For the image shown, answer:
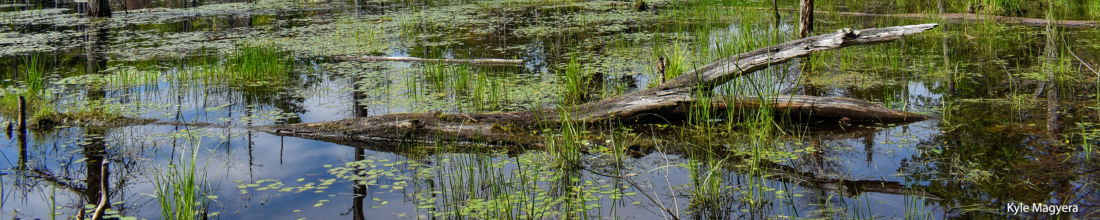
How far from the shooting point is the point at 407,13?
12195mm

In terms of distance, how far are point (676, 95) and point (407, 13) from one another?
841 cm

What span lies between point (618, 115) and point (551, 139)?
0.77 meters

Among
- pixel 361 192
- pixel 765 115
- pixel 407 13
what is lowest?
pixel 361 192

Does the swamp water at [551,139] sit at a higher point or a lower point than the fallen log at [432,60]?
lower

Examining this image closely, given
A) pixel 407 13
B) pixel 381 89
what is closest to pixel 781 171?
pixel 381 89

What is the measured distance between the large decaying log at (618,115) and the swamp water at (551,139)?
3.6 inches

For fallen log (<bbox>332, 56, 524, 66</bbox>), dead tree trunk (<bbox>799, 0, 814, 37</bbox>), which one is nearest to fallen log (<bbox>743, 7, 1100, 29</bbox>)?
dead tree trunk (<bbox>799, 0, 814, 37</bbox>)

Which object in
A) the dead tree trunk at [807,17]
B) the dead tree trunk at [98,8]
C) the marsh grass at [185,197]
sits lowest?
the marsh grass at [185,197]

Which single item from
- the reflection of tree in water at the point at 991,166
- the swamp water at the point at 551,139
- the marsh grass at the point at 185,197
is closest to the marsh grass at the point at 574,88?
the swamp water at the point at 551,139

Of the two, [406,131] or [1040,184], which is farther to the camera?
[406,131]

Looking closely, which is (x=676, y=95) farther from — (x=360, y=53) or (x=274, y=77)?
(x=360, y=53)

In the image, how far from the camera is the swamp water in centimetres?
324

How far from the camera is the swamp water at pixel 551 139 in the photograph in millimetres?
3242

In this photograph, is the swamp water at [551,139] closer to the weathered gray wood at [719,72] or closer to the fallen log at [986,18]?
the weathered gray wood at [719,72]
